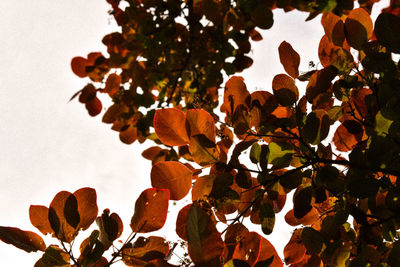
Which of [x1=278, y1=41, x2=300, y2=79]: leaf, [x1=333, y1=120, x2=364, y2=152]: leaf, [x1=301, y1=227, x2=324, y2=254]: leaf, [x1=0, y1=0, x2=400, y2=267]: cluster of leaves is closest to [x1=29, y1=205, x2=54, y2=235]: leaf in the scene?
[x1=0, y1=0, x2=400, y2=267]: cluster of leaves

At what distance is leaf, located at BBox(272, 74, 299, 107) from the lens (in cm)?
104

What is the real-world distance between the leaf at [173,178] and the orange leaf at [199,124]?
119mm

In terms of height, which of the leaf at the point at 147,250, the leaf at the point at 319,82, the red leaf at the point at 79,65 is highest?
the red leaf at the point at 79,65

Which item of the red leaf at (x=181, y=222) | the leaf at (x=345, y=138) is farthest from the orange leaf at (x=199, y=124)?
the leaf at (x=345, y=138)

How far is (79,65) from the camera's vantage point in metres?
2.12

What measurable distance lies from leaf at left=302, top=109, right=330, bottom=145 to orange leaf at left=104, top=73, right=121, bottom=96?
4.63 feet

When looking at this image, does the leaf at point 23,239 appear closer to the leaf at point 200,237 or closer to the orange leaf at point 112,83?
the leaf at point 200,237

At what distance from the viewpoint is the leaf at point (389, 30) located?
2.89 ft

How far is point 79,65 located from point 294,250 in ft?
5.70

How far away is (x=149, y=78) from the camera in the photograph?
205 cm

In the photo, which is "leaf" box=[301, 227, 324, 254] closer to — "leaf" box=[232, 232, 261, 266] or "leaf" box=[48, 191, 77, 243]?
"leaf" box=[232, 232, 261, 266]

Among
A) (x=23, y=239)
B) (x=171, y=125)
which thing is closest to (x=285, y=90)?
(x=171, y=125)

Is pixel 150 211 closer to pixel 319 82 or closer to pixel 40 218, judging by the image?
pixel 40 218

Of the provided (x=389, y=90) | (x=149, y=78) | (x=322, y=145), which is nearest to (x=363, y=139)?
(x=322, y=145)
